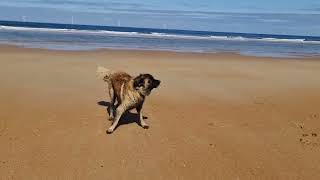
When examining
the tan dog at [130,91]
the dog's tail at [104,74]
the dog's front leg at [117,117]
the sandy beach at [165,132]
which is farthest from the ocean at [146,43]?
the dog's front leg at [117,117]

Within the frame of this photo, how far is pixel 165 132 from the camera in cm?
731

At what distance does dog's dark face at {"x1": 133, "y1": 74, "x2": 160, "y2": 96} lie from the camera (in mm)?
7297

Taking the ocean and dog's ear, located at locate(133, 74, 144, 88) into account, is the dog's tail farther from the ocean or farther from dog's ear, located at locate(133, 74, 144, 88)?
the ocean

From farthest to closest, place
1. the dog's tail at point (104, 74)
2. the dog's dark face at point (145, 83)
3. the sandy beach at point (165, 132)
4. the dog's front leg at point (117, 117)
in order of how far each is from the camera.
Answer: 1. the dog's tail at point (104, 74)
2. the dog's dark face at point (145, 83)
3. the dog's front leg at point (117, 117)
4. the sandy beach at point (165, 132)

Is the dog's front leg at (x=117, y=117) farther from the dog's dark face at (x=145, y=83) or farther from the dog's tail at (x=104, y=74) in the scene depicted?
the dog's tail at (x=104, y=74)

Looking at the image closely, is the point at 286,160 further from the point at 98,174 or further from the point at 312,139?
the point at 98,174

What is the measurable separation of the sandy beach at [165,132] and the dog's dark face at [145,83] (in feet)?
2.06

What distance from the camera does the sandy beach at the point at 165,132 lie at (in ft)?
18.4

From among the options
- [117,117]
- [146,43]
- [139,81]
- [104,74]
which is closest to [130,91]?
[139,81]

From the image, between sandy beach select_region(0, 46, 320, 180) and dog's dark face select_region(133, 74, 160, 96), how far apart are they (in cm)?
63

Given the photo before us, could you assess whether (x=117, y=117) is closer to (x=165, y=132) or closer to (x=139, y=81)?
(x=139, y=81)

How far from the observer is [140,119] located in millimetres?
7660

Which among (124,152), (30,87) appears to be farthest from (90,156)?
(30,87)

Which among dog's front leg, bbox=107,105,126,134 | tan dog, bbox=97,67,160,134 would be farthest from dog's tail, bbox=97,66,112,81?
dog's front leg, bbox=107,105,126,134
